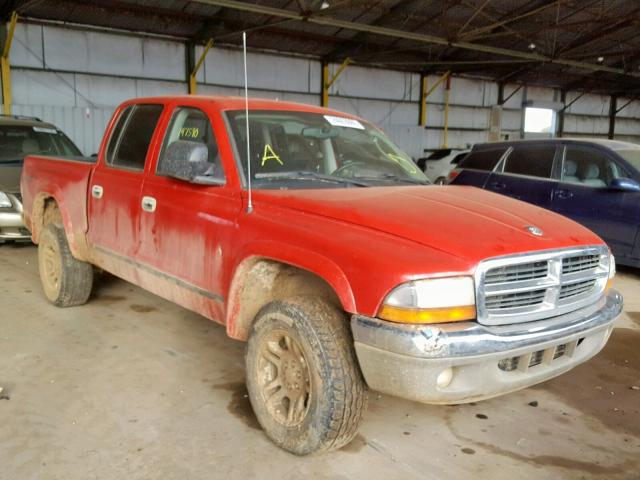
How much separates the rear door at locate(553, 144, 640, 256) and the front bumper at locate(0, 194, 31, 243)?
6.51m

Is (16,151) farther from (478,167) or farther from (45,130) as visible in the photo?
(478,167)

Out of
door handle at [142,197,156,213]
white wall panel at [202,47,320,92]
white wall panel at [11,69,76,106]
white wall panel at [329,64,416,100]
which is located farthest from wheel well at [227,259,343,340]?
white wall panel at [329,64,416,100]

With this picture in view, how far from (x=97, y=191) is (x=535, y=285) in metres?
3.15

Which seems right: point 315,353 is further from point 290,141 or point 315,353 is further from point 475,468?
point 290,141

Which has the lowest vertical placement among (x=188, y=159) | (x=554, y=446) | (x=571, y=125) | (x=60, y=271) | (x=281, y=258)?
(x=554, y=446)

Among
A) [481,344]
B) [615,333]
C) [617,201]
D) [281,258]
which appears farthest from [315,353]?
[617,201]

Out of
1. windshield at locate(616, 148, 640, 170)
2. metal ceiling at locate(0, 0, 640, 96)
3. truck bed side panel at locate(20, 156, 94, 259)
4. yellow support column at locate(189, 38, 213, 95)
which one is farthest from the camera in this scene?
yellow support column at locate(189, 38, 213, 95)

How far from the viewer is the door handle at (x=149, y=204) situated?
3.56m

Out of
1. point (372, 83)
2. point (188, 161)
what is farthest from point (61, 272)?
point (372, 83)

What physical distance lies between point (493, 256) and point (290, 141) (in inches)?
61.2

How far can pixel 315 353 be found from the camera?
8.17 ft

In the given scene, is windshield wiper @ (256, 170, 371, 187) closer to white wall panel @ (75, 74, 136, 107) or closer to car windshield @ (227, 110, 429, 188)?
car windshield @ (227, 110, 429, 188)

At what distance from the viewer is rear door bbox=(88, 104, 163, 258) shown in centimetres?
381

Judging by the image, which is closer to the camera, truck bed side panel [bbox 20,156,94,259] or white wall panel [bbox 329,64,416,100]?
truck bed side panel [bbox 20,156,94,259]
